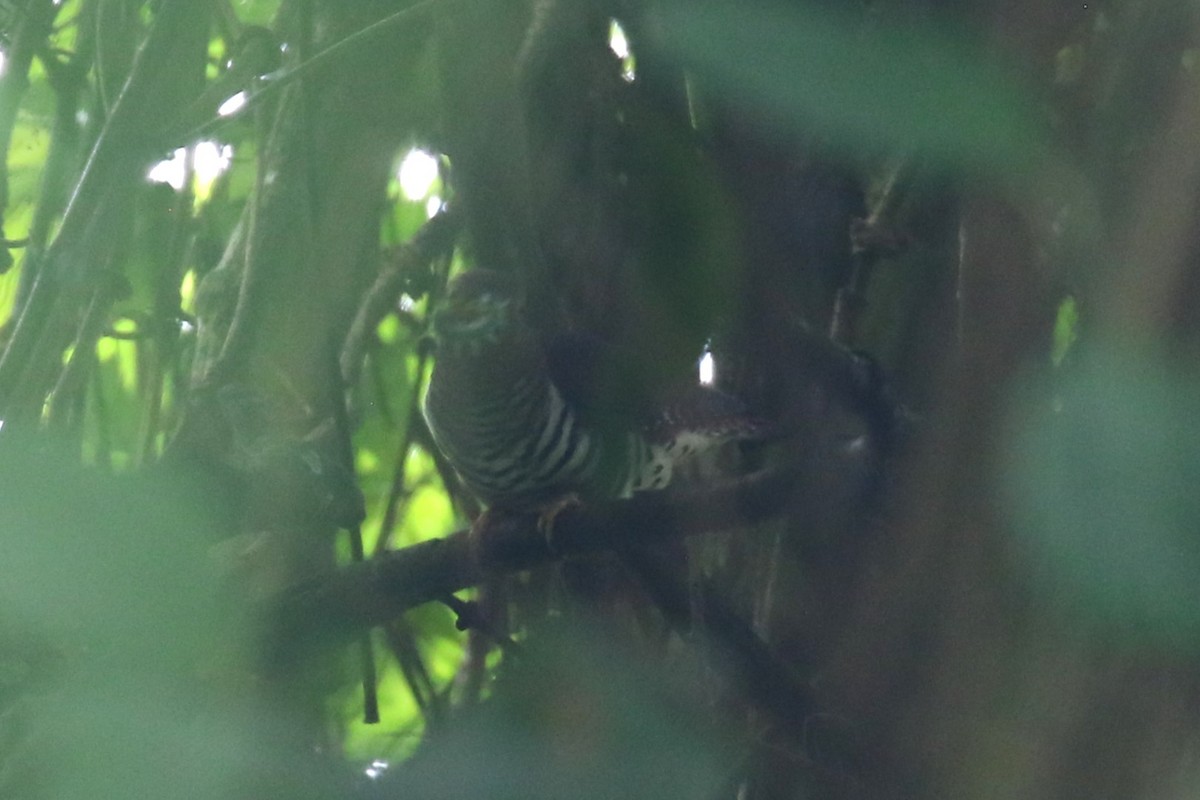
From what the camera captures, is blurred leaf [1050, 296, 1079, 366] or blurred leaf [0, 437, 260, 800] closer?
blurred leaf [0, 437, 260, 800]

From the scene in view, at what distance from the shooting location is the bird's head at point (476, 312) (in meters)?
2.69

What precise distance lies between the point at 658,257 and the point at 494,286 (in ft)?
2.21

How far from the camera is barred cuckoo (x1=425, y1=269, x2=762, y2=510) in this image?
9.57 ft

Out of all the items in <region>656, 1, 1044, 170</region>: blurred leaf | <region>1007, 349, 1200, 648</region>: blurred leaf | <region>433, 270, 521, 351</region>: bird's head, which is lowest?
<region>1007, 349, 1200, 648</region>: blurred leaf

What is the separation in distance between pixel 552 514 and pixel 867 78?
1.07 meters

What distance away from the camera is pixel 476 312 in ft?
9.25

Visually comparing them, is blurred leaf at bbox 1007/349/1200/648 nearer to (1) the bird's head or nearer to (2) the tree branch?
(2) the tree branch

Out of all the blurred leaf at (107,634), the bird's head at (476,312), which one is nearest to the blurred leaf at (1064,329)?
the bird's head at (476,312)

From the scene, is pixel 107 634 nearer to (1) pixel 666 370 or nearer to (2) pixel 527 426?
(1) pixel 666 370

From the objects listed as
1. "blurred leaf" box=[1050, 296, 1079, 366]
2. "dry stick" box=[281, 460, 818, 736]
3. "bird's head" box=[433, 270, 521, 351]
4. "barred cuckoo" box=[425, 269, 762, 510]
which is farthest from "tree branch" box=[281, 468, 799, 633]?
"barred cuckoo" box=[425, 269, 762, 510]

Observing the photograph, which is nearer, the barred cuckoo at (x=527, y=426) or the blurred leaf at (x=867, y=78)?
the blurred leaf at (x=867, y=78)

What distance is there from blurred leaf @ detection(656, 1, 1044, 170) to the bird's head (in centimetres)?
83

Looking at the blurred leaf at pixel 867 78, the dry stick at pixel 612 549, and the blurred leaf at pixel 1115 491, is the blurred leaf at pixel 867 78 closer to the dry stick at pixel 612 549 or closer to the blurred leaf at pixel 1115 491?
the blurred leaf at pixel 1115 491

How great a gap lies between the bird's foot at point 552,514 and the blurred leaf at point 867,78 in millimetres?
749
